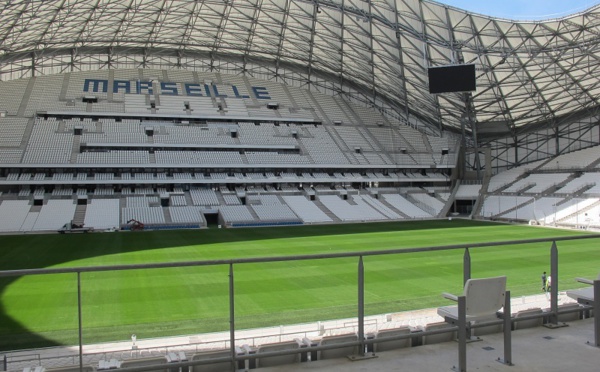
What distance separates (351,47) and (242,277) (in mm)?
48787

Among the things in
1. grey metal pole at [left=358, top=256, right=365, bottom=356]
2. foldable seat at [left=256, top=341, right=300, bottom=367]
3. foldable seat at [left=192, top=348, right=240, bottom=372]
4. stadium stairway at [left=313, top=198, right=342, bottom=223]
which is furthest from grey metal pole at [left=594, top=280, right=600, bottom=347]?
Result: stadium stairway at [left=313, top=198, right=342, bottom=223]

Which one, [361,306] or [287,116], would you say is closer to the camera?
[361,306]

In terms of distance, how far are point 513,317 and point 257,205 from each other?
49.2 metres

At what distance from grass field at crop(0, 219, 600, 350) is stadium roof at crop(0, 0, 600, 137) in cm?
1440

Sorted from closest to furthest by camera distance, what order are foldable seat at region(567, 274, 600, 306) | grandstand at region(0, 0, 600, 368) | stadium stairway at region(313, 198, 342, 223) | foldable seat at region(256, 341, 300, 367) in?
foldable seat at region(256, 341, 300, 367) → foldable seat at region(567, 274, 600, 306) → grandstand at region(0, 0, 600, 368) → stadium stairway at region(313, 198, 342, 223)

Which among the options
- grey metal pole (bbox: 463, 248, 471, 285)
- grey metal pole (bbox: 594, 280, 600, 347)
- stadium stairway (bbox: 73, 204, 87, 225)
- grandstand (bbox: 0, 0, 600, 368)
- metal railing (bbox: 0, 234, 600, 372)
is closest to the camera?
metal railing (bbox: 0, 234, 600, 372)

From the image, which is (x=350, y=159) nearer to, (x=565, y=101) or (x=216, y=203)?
(x=216, y=203)

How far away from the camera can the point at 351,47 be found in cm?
5312

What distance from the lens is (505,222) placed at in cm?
5294

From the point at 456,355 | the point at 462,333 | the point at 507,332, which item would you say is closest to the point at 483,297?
the point at 507,332

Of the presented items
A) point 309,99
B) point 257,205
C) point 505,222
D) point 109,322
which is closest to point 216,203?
point 257,205

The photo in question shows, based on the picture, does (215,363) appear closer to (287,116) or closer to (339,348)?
(339,348)

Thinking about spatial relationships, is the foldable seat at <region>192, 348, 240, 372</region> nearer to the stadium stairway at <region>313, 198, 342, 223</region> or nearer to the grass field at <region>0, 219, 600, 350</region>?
the grass field at <region>0, 219, 600, 350</region>

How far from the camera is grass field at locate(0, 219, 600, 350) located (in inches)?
278
